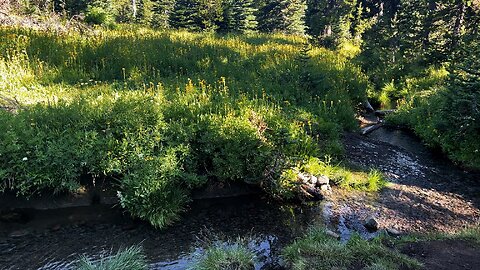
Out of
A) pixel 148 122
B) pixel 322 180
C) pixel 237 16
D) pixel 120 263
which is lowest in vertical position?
pixel 322 180

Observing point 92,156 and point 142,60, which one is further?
point 142,60

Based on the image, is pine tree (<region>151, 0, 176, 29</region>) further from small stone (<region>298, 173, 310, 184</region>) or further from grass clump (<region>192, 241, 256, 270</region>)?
grass clump (<region>192, 241, 256, 270</region>)

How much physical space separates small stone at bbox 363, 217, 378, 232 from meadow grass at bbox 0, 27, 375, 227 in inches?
52.4

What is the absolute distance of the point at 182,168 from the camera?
6168mm

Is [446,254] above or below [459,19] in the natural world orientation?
below

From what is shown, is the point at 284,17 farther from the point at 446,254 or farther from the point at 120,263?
the point at 120,263

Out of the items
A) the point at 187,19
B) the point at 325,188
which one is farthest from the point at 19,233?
the point at 187,19

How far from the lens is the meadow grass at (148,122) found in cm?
561

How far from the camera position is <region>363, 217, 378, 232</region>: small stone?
5768 millimetres

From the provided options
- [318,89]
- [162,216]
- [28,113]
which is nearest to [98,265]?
[162,216]

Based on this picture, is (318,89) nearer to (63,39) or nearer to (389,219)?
(389,219)

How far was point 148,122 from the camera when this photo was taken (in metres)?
6.35

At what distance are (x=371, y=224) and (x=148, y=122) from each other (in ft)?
13.4

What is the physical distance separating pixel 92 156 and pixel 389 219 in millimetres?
4966
